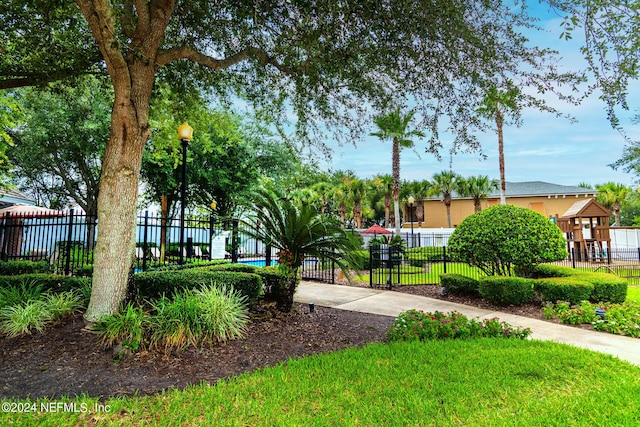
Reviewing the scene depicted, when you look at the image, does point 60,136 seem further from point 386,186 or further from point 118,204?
point 386,186

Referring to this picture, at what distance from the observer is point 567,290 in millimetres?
7480

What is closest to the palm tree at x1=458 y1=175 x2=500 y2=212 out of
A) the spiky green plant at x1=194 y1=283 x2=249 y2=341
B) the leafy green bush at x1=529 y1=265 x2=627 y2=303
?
the leafy green bush at x1=529 y1=265 x2=627 y2=303

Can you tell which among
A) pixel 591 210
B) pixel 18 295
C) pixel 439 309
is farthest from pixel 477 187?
pixel 18 295

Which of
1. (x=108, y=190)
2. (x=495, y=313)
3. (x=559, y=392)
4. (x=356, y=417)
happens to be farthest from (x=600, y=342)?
(x=108, y=190)

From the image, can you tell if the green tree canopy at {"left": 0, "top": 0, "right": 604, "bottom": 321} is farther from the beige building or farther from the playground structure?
the beige building

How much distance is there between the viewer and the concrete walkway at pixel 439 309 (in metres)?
5.18

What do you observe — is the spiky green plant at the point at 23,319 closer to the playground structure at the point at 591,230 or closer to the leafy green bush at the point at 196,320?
the leafy green bush at the point at 196,320

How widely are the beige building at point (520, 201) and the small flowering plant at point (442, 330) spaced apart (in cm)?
2902

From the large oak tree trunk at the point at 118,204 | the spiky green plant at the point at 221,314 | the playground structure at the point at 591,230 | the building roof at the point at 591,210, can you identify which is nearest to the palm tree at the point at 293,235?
the spiky green plant at the point at 221,314

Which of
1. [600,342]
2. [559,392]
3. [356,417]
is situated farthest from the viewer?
[600,342]

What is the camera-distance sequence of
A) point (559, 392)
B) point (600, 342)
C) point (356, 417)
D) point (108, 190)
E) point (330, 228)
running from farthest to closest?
1. point (330, 228)
2. point (600, 342)
3. point (108, 190)
4. point (559, 392)
5. point (356, 417)

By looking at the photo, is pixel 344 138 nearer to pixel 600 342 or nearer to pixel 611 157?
pixel 600 342

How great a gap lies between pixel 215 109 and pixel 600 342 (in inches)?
379

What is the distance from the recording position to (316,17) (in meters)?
4.82
